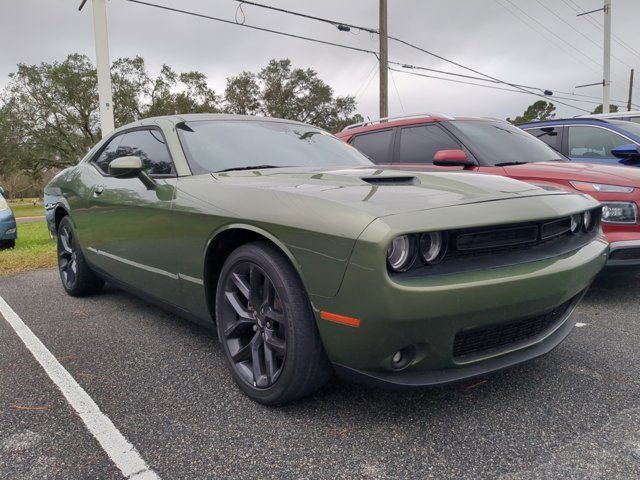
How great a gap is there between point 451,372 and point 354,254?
0.64m

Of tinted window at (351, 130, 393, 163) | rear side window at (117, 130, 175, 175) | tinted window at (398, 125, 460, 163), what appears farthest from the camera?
tinted window at (351, 130, 393, 163)

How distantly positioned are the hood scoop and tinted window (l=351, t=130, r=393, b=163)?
3.14 m

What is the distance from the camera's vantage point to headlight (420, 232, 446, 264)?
188cm

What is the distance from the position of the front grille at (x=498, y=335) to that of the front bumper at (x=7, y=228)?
797 centimetres

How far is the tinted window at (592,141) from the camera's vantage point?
18.7 ft

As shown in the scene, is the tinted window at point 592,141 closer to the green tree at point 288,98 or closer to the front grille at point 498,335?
the front grille at point 498,335

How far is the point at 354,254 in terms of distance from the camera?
69.7 inches

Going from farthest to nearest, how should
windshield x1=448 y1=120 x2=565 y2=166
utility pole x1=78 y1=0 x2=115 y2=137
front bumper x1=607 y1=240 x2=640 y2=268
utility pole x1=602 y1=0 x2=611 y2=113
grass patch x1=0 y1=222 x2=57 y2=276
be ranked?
1. utility pole x1=602 y1=0 x2=611 y2=113
2. utility pole x1=78 y1=0 x2=115 y2=137
3. grass patch x1=0 y1=222 x2=57 y2=276
4. windshield x1=448 y1=120 x2=565 y2=166
5. front bumper x1=607 y1=240 x2=640 y2=268

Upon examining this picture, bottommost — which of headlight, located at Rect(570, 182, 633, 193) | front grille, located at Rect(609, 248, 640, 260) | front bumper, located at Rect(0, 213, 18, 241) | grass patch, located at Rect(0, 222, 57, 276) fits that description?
grass patch, located at Rect(0, 222, 57, 276)

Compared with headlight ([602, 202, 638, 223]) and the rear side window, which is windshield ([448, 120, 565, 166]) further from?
the rear side window

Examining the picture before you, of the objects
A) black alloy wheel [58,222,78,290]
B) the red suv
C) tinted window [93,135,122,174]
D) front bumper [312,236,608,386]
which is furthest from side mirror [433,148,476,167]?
black alloy wheel [58,222,78,290]

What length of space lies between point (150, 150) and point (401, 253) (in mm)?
2208

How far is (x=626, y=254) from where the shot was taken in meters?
3.71

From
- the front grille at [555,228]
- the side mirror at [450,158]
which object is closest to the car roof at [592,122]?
the side mirror at [450,158]
